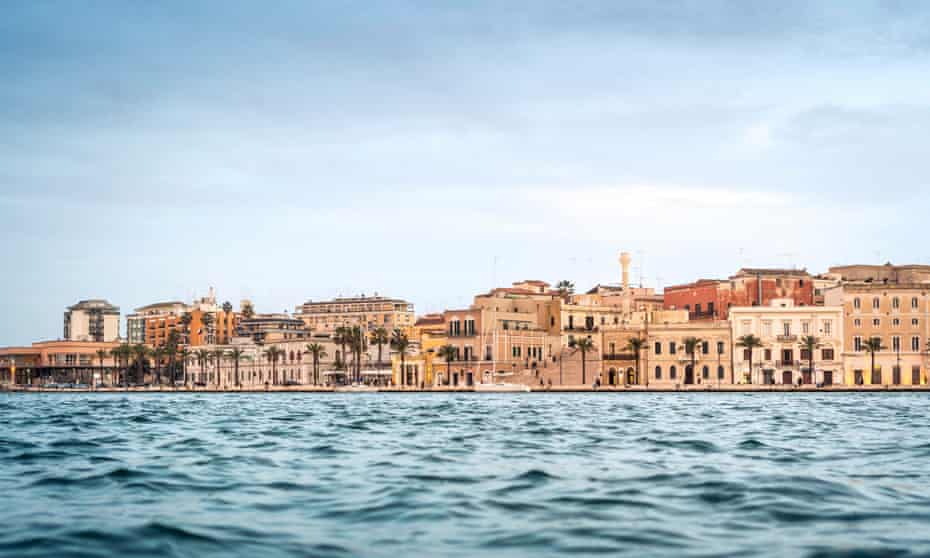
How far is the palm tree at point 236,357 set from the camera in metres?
154

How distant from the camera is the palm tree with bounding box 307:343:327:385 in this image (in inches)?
5561

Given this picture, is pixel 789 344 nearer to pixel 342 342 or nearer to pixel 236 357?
pixel 342 342

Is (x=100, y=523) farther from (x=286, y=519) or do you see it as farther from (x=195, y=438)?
(x=195, y=438)

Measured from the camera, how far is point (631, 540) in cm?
1248

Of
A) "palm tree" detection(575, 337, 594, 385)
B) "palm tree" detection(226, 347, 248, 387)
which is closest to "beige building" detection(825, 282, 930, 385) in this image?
"palm tree" detection(575, 337, 594, 385)

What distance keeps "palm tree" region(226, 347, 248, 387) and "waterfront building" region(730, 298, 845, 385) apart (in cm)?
7179

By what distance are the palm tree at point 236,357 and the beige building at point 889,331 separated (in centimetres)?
8020

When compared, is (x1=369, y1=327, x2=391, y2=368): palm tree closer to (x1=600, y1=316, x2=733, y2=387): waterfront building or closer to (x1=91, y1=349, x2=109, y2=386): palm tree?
(x1=600, y1=316, x2=733, y2=387): waterfront building

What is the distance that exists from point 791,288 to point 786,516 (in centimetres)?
10499

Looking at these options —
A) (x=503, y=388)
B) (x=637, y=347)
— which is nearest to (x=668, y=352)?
(x=637, y=347)

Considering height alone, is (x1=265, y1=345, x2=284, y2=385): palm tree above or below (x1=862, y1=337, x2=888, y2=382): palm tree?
below

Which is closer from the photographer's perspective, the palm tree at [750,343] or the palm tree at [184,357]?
A: the palm tree at [750,343]

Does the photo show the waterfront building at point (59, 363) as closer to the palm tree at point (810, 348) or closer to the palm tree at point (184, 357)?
the palm tree at point (184, 357)

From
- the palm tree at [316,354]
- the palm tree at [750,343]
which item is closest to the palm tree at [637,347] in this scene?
the palm tree at [750,343]
